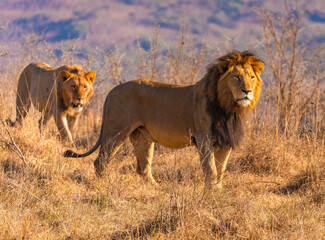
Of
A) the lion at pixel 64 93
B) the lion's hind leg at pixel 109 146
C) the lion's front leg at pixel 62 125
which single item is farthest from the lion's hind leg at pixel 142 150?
the lion's front leg at pixel 62 125

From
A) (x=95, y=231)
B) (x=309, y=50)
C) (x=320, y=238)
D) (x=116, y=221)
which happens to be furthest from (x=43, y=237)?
(x=309, y=50)

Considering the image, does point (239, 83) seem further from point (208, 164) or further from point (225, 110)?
point (208, 164)

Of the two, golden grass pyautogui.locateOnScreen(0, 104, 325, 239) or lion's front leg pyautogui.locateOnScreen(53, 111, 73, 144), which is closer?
golden grass pyautogui.locateOnScreen(0, 104, 325, 239)

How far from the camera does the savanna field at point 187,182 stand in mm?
3324

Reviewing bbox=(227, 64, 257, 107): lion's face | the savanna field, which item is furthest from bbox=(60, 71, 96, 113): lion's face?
→ bbox=(227, 64, 257, 107): lion's face

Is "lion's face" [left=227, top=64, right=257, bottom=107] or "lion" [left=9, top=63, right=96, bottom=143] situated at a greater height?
"lion's face" [left=227, top=64, right=257, bottom=107]

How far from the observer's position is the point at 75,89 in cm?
692

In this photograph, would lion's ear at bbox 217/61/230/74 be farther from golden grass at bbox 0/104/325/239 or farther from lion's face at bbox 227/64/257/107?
golden grass at bbox 0/104/325/239

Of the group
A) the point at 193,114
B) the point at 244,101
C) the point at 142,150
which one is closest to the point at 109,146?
the point at 142,150

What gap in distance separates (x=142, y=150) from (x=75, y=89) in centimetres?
205

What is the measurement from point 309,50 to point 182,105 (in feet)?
11.5

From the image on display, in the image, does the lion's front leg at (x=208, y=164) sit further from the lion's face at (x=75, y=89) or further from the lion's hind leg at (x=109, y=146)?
the lion's face at (x=75, y=89)

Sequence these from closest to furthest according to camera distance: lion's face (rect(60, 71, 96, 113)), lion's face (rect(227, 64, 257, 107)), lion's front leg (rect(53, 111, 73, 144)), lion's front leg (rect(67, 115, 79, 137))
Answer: lion's face (rect(227, 64, 257, 107)), lion's face (rect(60, 71, 96, 113)), lion's front leg (rect(53, 111, 73, 144)), lion's front leg (rect(67, 115, 79, 137))

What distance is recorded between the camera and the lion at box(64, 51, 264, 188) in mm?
4426
